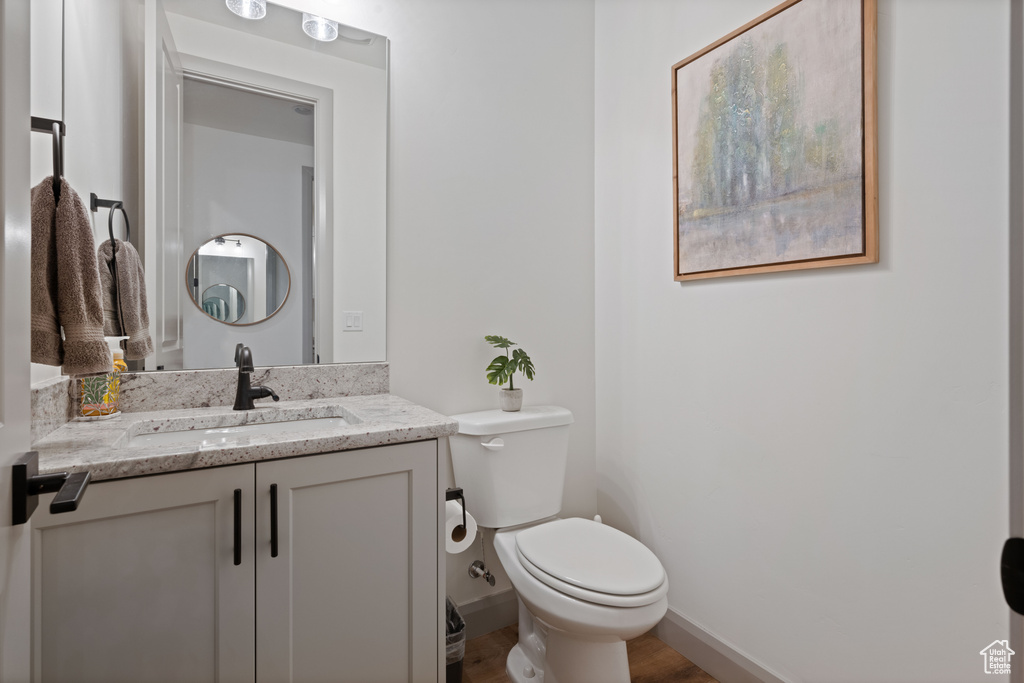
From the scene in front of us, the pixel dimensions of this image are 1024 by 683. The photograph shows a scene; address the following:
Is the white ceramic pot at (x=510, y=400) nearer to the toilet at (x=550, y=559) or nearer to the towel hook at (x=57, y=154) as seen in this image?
the toilet at (x=550, y=559)

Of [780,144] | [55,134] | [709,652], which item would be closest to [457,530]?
[709,652]

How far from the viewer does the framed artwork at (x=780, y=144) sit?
4.02ft

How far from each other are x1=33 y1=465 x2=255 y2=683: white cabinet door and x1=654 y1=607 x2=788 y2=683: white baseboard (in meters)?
1.32

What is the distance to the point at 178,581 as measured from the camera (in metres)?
0.95

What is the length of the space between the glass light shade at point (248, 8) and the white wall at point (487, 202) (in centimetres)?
11

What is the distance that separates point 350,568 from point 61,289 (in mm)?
767

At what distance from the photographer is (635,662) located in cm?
167

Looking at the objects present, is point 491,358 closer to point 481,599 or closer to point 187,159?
point 481,599

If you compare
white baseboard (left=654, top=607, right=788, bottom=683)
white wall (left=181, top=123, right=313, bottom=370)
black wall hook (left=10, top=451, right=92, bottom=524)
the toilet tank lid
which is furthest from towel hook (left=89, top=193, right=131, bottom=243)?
white baseboard (left=654, top=607, right=788, bottom=683)

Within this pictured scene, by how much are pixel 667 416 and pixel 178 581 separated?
1.43 meters

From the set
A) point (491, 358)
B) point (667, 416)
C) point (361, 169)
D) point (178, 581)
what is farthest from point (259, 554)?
point (667, 416)

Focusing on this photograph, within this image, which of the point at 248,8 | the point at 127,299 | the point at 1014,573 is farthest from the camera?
the point at 248,8

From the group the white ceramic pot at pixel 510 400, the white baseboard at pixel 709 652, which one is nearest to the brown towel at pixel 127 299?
the white ceramic pot at pixel 510 400

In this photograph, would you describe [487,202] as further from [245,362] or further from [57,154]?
[57,154]
